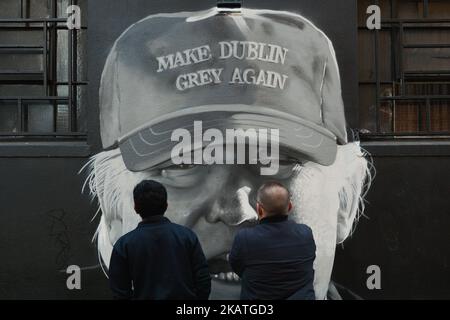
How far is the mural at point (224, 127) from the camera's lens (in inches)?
249

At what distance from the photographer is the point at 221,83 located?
6348mm

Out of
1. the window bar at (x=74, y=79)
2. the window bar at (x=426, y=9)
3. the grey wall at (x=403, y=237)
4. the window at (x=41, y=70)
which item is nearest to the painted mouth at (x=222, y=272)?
the grey wall at (x=403, y=237)

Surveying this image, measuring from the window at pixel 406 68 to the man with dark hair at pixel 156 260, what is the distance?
10.8 ft

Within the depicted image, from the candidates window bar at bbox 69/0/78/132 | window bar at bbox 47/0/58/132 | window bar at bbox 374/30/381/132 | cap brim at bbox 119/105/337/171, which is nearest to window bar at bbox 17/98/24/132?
window bar at bbox 47/0/58/132

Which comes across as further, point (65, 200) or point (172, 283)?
point (65, 200)

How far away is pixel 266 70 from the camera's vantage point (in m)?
6.37

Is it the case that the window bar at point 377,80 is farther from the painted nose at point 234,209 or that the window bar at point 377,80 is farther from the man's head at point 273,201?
the man's head at point 273,201

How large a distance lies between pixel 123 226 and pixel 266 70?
209 cm

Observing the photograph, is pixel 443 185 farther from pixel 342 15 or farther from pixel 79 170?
pixel 79 170

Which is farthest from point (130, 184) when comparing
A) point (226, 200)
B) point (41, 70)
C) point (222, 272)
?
point (41, 70)

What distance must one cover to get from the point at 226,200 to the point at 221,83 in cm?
115

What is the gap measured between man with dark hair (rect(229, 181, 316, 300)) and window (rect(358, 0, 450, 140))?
2.86m

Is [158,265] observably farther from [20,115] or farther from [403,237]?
[20,115]
